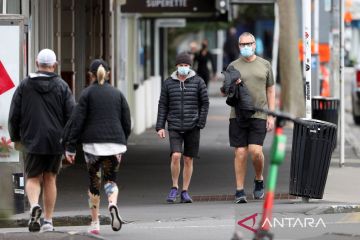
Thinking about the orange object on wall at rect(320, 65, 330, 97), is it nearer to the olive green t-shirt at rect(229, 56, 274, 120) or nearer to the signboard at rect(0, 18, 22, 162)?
the olive green t-shirt at rect(229, 56, 274, 120)

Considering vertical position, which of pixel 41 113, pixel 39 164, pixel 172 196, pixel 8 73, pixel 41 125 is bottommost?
pixel 172 196

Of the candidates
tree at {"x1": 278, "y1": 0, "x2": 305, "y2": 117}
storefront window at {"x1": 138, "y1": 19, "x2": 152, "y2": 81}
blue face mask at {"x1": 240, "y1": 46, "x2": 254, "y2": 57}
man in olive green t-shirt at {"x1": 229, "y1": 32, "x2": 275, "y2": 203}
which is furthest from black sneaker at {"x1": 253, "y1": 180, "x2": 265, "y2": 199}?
storefront window at {"x1": 138, "y1": 19, "x2": 152, "y2": 81}

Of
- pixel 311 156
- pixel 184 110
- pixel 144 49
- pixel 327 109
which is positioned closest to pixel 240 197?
pixel 311 156

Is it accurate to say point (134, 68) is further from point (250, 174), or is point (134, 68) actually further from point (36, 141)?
point (36, 141)

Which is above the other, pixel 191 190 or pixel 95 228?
pixel 95 228

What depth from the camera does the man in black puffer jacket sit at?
1417cm

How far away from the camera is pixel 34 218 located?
11.7m

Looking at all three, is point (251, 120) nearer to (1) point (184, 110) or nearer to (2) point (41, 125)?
(1) point (184, 110)

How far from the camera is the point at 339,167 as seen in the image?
1864cm

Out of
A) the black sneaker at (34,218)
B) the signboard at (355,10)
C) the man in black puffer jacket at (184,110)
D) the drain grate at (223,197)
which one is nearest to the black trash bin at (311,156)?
the drain grate at (223,197)

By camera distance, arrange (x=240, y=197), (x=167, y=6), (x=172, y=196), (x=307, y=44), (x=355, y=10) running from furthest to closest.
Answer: (x=355, y=10)
(x=167, y=6)
(x=307, y=44)
(x=172, y=196)
(x=240, y=197)

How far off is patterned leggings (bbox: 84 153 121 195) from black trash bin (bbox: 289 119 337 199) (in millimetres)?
2743

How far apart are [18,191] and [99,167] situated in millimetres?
1800

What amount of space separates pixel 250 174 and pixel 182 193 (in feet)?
11.9
